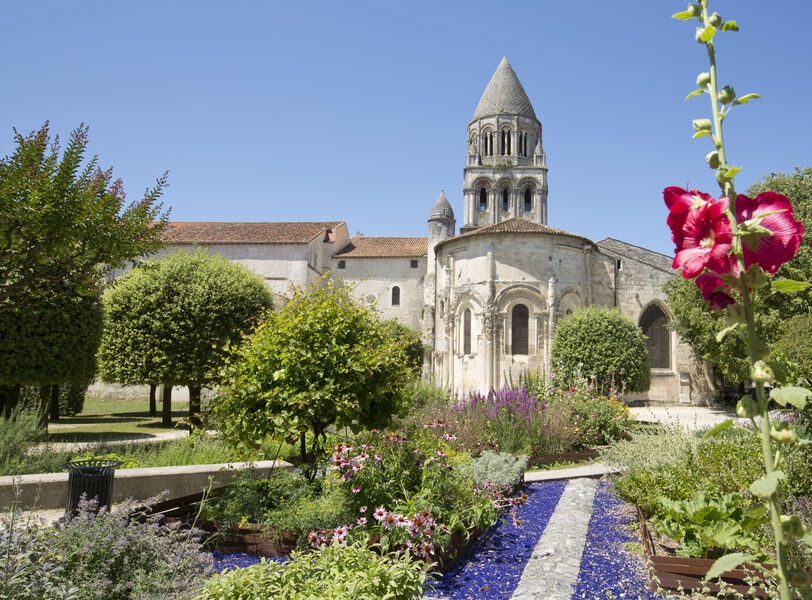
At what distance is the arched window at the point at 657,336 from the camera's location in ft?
97.8

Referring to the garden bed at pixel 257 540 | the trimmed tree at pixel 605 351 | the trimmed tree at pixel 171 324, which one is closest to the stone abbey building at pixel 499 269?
the trimmed tree at pixel 605 351

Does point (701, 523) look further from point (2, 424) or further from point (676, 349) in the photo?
point (676, 349)

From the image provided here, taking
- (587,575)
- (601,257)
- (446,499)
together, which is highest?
(601,257)

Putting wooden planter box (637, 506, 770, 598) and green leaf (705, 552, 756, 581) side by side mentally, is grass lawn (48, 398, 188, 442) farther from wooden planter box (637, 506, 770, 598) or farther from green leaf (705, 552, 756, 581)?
green leaf (705, 552, 756, 581)

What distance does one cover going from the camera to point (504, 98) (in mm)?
41781

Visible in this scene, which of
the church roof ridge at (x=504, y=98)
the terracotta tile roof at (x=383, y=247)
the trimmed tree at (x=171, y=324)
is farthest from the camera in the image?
the terracotta tile roof at (x=383, y=247)

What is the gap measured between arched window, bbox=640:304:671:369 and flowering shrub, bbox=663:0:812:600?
3028 cm

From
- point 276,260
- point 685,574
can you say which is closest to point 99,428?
point 685,574

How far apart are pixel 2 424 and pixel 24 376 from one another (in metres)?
6.82

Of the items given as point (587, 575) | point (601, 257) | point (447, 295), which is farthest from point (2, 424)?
point (601, 257)

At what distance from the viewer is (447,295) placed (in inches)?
1084

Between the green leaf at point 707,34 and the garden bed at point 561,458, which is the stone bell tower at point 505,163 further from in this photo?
the green leaf at point 707,34

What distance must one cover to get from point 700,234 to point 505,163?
41.0m

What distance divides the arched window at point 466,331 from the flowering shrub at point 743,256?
24.9 meters
